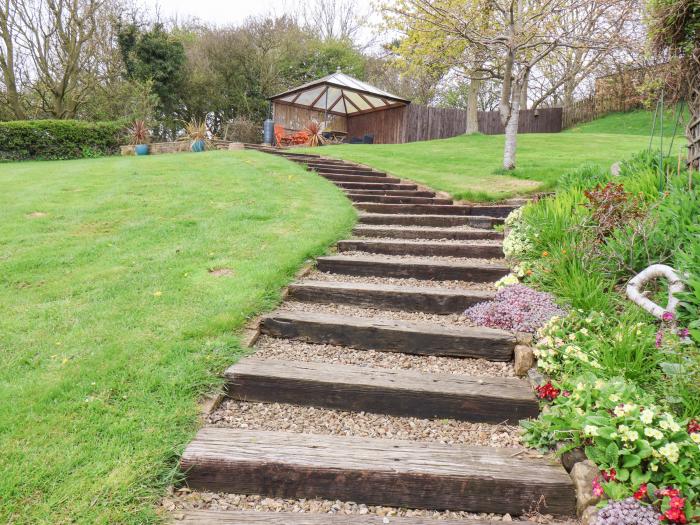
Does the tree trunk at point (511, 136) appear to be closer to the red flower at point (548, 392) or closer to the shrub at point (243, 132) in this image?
the red flower at point (548, 392)

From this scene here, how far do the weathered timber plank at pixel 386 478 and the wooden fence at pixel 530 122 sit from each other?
1977 centimetres

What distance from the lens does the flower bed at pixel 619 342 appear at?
1639 millimetres

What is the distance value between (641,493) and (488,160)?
30.5 feet

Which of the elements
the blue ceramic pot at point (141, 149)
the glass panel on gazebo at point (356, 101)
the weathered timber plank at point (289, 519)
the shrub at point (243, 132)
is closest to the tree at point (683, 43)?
the weathered timber plank at point (289, 519)

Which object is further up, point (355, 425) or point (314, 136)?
point (314, 136)

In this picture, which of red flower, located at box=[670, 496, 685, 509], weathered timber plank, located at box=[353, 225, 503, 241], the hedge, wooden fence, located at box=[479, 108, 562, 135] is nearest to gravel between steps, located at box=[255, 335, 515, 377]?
red flower, located at box=[670, 496, 685, 509]

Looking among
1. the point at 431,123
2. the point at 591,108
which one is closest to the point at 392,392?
the point at 431,123

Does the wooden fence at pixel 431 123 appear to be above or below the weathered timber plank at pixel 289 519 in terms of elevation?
above

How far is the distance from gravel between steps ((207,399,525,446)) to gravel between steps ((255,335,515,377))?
1.22 ft

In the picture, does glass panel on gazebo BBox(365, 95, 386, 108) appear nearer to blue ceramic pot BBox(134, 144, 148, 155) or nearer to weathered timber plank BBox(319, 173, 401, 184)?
blue ceramic pot BBox(134, 144, 148, 155)

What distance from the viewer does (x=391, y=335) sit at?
2891mm

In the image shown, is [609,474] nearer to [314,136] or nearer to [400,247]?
[400,247]

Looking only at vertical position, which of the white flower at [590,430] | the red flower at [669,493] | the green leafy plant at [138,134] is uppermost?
the green leafy plant at [138,134]

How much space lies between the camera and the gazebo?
701 inches
